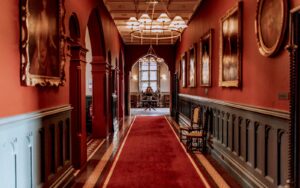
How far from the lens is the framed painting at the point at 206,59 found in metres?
8.16

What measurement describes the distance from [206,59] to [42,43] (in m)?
5.26

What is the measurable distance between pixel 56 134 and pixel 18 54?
5.64ft

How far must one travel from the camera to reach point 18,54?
3.38m

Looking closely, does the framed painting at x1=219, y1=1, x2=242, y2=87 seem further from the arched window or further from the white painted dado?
the arched window

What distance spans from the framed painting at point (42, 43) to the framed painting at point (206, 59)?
13.7ft

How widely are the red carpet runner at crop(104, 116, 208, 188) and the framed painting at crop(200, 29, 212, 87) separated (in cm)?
187

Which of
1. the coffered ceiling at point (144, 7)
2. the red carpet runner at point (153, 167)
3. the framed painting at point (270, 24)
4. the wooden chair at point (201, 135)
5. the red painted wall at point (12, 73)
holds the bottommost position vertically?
the red carpet runner at point (153, 167)

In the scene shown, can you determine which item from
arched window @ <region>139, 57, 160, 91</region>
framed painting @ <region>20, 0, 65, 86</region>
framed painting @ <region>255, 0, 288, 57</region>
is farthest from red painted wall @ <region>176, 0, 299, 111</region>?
arched window @ <region>139, 57, 160, 91</region>

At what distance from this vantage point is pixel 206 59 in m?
8.60

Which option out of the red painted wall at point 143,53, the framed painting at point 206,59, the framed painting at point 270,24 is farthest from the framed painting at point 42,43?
the red painted wall at point 143,53

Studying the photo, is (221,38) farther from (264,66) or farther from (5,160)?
(5,160)

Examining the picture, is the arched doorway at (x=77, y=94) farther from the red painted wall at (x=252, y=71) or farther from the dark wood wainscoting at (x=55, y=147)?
the red painted wall at (x=252, y=71)

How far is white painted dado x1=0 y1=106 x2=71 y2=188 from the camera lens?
3.07 meters

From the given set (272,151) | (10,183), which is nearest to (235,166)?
(272,151)
